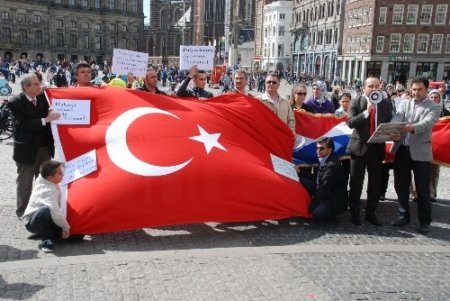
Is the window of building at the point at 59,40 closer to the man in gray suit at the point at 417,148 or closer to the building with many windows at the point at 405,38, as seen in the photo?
the building with many windows at the point at 405,38

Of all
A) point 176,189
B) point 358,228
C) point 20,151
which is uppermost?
point 20,151

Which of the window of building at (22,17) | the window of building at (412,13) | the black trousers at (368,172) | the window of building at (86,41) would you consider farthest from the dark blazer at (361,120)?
the window of building at (86,41)

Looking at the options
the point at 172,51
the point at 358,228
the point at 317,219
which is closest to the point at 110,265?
the point at 317,219

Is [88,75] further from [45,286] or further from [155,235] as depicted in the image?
[45,286]

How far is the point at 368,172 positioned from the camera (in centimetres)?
674

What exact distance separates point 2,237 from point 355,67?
184ft

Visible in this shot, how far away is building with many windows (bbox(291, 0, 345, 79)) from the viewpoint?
63656mm

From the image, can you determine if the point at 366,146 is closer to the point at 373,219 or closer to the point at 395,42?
the point at 373,219

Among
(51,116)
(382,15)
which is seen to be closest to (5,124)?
(51,116)

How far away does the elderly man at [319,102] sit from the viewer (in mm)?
8367

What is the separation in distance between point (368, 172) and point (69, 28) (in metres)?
91.6

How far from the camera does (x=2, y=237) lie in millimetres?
5809

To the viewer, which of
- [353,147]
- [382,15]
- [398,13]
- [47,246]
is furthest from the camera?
[382,15]

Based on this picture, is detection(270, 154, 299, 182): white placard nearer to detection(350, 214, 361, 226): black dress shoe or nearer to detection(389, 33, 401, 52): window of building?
detection(350, 214, 361, 226): black dress shoe
